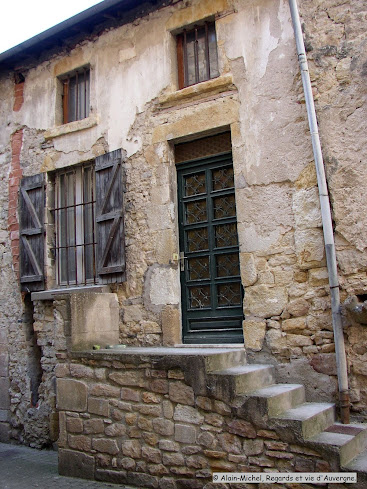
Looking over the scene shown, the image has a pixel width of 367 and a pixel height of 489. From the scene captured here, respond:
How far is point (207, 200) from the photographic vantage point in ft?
18.5

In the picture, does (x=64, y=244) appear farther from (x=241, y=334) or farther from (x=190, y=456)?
(x=190, y=456)

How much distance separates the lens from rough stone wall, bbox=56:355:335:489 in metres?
3.86

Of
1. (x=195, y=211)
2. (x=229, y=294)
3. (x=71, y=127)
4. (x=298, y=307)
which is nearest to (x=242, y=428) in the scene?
(x=298, y=307)

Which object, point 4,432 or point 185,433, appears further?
point 4,432

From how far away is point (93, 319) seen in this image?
18.2 feet

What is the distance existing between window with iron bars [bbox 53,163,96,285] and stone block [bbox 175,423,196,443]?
8.70 feet

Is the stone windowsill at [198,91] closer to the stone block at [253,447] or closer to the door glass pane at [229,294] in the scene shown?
the door glass pane at [229,294]

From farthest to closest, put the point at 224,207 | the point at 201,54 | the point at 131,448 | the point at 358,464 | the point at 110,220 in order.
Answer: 1. the point at 110,220
2. the point at 201,54
3. the point at 224,207
4. the point at 131,448
5. the point at 358,464

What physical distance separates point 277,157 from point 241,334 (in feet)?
6.31

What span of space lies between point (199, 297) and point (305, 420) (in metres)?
2.18

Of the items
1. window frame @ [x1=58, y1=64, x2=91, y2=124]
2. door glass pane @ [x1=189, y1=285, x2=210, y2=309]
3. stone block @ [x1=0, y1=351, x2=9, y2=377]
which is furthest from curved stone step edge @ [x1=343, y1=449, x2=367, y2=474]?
window frame @ [x1=58, y1=64, x2=91, y2=124]

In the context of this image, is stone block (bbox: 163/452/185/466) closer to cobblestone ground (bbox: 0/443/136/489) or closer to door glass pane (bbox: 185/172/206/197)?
cobblestone ground (bbox: 0/443/136/489)

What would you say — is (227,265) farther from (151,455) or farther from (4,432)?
(4,432)

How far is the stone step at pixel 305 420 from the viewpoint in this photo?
3648 millimetres
